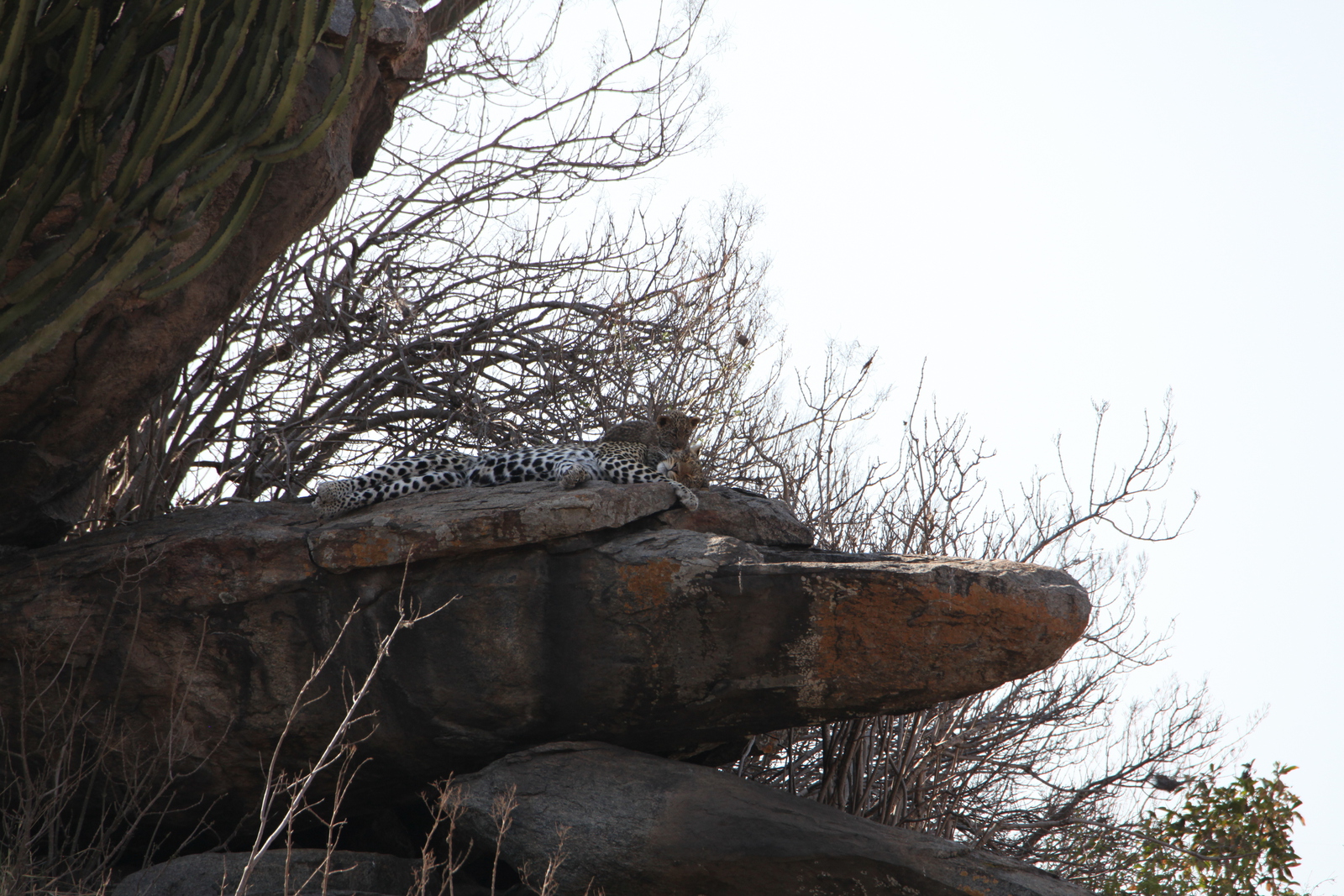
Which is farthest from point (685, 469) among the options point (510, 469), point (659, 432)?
point (510, 469)

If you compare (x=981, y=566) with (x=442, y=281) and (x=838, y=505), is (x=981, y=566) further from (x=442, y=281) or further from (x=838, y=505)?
(x=442, y=281)

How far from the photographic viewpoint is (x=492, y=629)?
22.9 feet

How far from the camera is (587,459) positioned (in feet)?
28.2

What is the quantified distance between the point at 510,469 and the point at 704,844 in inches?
136

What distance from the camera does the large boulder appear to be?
6.53 m

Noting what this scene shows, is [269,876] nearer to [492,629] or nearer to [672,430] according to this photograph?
[492,629]

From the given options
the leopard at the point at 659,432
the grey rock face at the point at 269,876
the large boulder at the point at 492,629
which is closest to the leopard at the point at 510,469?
the leopard at the point at 659,432

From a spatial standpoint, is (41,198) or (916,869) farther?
(916,869)

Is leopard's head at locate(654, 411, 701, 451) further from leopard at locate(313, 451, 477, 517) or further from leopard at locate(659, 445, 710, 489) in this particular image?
leopard at locate(313, 451, 477, 517)

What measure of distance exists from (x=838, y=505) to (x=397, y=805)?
5035 millimetres

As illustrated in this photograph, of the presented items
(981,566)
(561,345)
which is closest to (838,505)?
(561,345)

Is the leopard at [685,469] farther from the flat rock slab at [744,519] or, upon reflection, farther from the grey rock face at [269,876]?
the grey rock face at [269,876]

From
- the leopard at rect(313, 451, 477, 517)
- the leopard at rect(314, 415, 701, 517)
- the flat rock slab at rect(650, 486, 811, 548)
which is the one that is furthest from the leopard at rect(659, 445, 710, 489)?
the leopard at rect(313, 451, 477, 517)

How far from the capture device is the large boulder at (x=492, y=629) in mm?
6527
